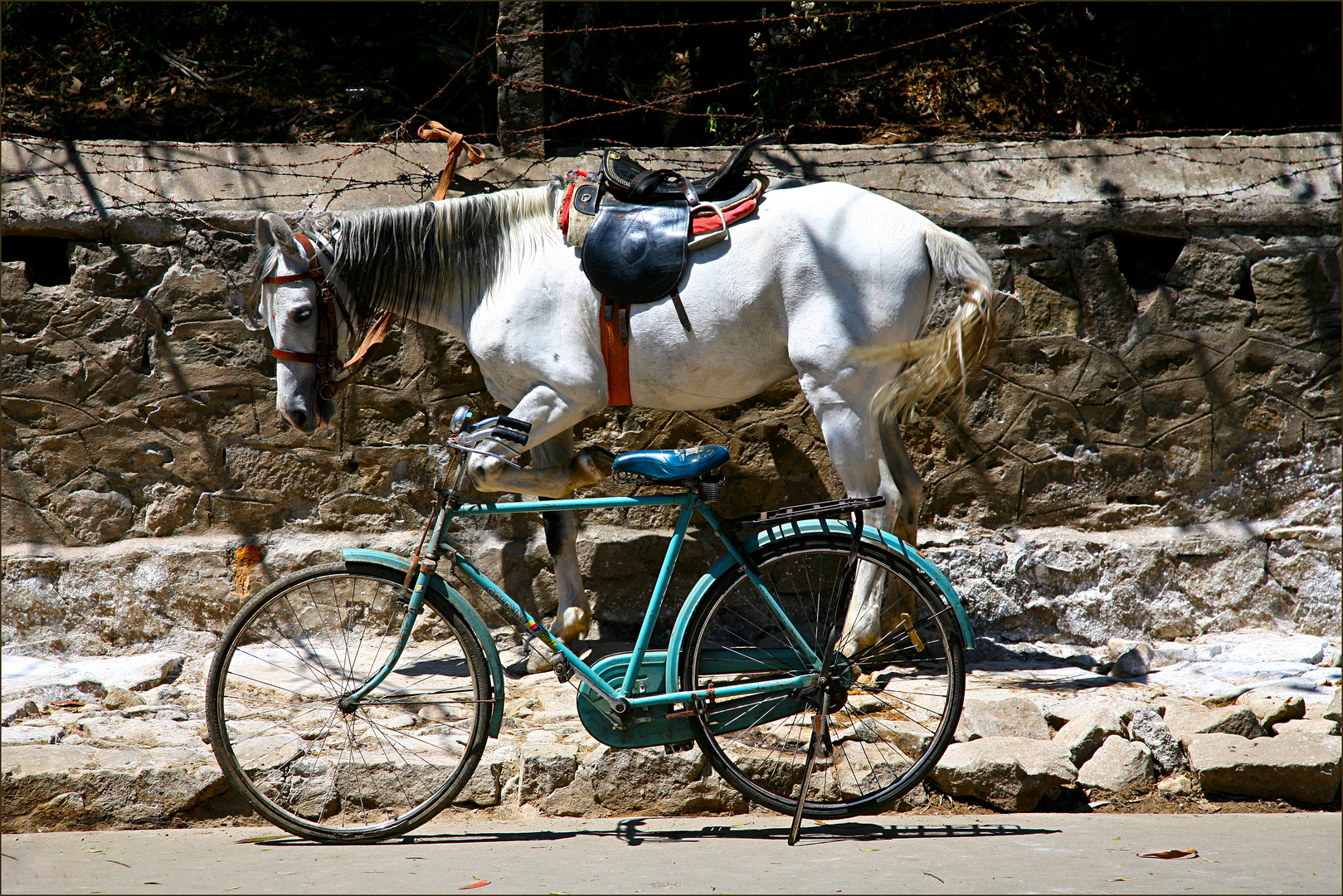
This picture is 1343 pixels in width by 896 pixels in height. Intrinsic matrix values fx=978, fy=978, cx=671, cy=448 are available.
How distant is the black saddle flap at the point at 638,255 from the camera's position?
334 cm

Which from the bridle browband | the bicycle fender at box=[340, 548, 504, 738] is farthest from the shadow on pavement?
the bridle browband

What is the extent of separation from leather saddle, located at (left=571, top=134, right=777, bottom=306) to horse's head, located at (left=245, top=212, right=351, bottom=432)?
0.92 meters

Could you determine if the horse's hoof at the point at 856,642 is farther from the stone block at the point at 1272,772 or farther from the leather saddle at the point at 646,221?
the leather saddle at the point at 646,221

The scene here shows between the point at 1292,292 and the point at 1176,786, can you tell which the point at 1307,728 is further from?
the point at 1292,292

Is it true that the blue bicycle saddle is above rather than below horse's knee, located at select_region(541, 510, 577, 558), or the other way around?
above

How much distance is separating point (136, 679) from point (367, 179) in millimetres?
2255

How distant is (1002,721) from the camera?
3.33 m

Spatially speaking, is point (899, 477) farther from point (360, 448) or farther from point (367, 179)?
point (367, 179)

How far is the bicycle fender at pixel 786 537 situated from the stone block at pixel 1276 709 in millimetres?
1361

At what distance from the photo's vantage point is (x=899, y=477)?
3672 millimetres

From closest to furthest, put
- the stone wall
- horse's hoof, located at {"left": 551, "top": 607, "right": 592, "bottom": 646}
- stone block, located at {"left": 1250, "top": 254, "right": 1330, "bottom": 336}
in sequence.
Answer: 1. horse's hoof, located at {"left": 551, "top": 607, "right": 592, "bottom": 646}
2. the stone wall
3. stone block, located at {"left": 1250, "top": 254, "right": 1330, "bottom": 336}

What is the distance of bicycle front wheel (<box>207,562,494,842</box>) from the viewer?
2.75 m

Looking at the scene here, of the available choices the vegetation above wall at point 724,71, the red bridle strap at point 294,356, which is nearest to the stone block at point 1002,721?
the red bridle strap at point 294,356

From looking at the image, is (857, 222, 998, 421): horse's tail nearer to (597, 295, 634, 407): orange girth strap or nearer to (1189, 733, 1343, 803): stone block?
(597, 295, 634, 407): orange girth strap
